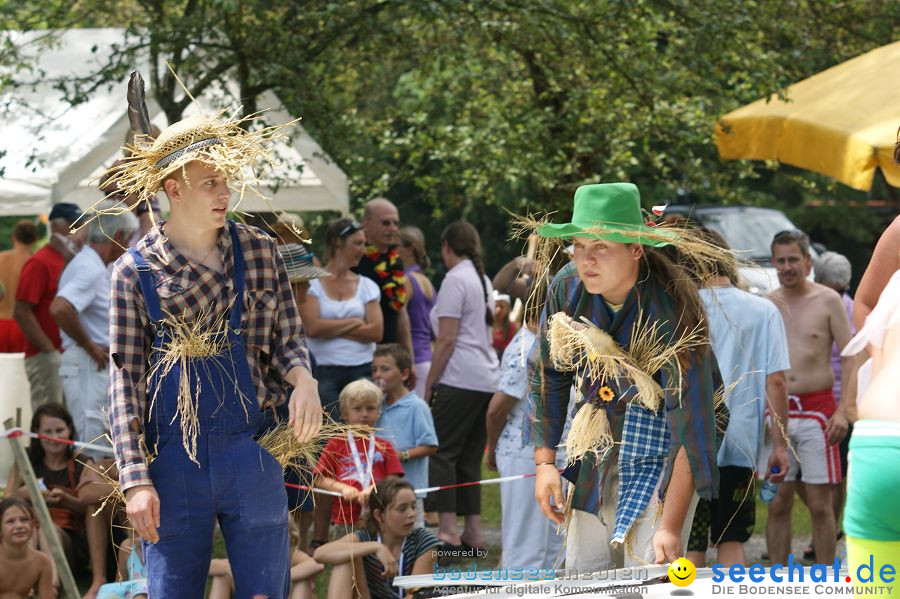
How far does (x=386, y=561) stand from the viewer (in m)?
5.45

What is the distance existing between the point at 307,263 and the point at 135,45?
7.03 feet

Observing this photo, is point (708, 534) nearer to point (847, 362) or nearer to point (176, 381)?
point (847, 362)

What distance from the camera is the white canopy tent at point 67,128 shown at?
8.08 metres

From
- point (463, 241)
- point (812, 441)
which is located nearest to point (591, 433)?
point (812, 441)

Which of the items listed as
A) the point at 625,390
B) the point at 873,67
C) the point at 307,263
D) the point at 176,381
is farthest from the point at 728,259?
the point at 873,67

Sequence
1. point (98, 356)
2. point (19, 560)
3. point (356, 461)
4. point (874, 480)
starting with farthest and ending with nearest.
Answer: point (98, 356)
point (19, 560)
point (356, 461)
point (874, 480)

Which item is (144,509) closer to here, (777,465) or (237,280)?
(237,280)

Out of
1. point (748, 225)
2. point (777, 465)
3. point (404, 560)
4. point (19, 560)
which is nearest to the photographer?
point (404, 560)

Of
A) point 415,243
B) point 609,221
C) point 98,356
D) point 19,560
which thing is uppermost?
point 415,243

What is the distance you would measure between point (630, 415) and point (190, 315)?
1.47 m

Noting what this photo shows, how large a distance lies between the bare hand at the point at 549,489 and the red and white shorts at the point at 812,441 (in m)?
3.10

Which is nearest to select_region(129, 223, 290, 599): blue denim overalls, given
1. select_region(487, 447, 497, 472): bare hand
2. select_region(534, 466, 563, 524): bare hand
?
select_region(534, 466, 563, 524): bare hand

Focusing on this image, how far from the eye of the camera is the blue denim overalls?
3.62m

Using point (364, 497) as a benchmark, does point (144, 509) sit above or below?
above
